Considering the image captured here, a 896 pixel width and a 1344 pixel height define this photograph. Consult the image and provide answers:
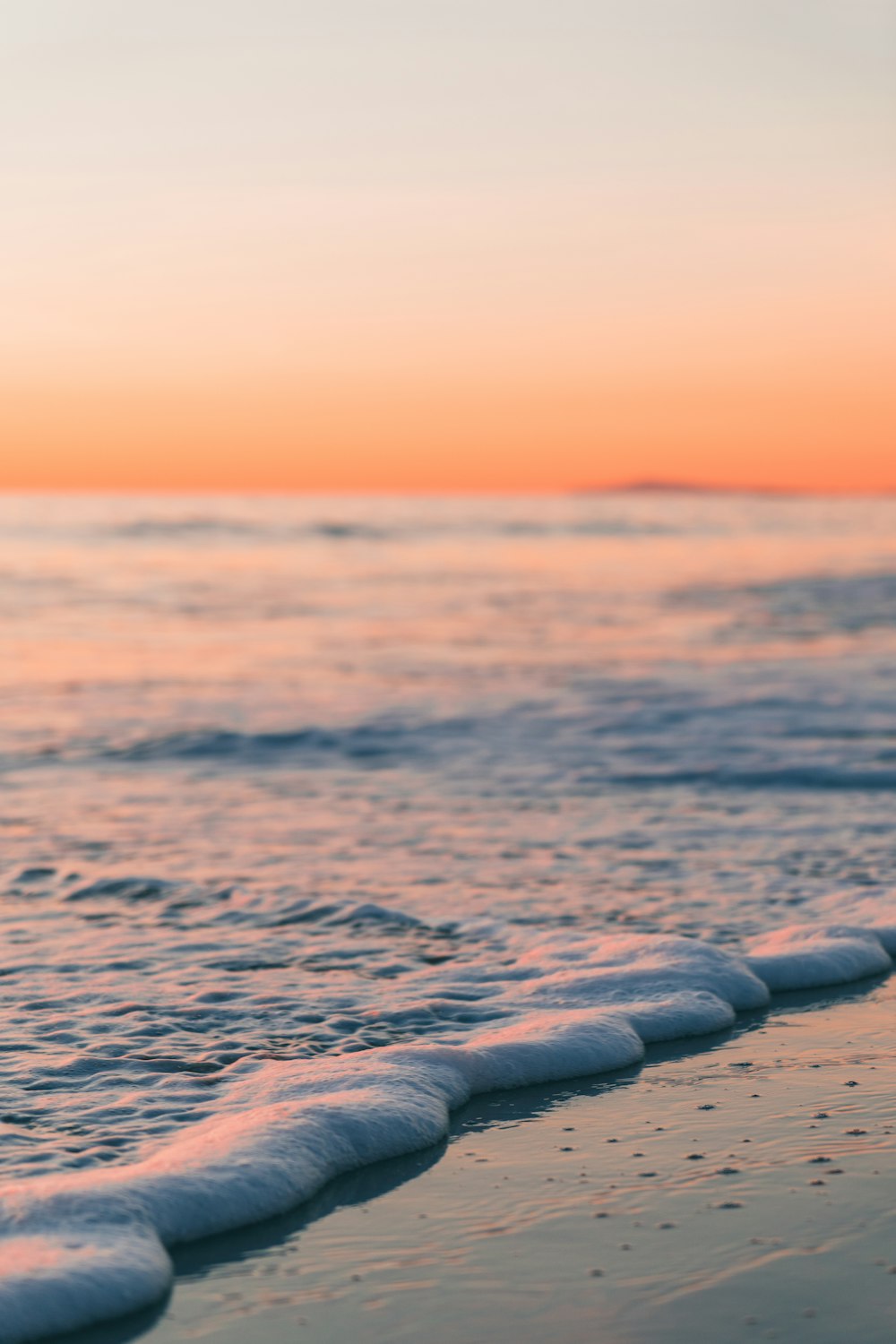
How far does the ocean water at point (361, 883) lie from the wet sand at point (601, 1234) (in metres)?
0.19

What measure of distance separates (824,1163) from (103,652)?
50.0 feet

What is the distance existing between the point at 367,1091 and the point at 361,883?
2.83 m

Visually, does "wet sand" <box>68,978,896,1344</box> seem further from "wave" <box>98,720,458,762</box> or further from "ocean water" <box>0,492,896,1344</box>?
"wave" <box>98,720,458,762</box>

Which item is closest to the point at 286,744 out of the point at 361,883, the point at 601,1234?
the point at 361,883

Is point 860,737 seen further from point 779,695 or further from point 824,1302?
point 824,1302

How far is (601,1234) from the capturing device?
3.27 meters

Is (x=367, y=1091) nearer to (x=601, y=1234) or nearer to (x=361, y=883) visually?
(x=601, y=1234)

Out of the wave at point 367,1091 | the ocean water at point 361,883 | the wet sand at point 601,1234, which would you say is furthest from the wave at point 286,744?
the wet sand at point 601,1234

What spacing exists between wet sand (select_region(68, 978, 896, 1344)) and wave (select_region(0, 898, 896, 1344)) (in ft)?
0.32

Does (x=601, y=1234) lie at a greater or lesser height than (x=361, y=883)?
lesser

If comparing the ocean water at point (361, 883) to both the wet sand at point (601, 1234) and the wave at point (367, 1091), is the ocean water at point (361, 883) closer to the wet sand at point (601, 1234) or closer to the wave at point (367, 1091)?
the wave at point (367, 1091)

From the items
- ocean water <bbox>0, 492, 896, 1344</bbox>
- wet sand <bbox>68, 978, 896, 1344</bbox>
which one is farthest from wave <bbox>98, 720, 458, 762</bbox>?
wet sand <bbox>68, 978, 896, 1344</bbox>

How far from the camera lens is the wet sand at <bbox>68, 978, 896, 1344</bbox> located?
9.53 ft

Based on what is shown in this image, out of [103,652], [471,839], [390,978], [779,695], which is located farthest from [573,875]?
[103,652]
